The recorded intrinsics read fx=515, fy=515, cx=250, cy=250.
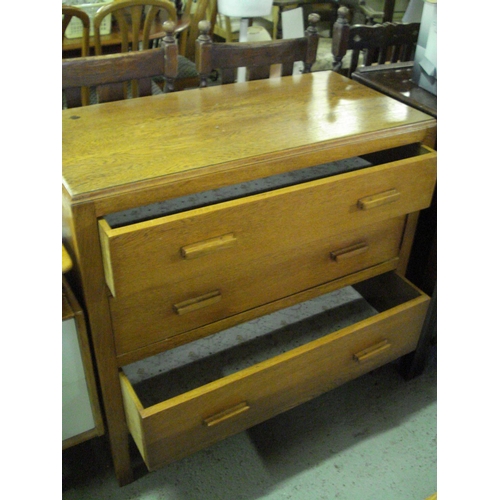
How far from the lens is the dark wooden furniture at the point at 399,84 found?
1.12 metres

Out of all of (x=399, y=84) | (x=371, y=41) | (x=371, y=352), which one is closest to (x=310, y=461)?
(x=371, y=352)

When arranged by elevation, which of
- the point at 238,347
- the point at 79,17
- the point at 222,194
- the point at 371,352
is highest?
the point at 79,17

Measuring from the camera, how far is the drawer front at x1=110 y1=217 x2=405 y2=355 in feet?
2.87

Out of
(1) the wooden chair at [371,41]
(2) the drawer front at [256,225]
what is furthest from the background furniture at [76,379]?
(1) the wooden chair at [371,41]

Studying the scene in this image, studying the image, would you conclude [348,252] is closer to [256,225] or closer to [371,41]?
[256,225]

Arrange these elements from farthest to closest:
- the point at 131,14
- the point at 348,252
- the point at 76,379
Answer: the point at 131,14
the point at 348,252
the point at 76,379

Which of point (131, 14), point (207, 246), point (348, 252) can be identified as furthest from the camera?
point (131, 14)

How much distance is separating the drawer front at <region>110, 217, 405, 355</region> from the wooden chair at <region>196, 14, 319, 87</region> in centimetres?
49

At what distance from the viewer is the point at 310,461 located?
1133 millimetres

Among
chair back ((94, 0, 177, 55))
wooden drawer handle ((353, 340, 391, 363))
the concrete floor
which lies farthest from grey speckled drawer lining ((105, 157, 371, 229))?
chair back ((94, 0, 177, 55))

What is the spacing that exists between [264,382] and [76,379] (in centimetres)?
34

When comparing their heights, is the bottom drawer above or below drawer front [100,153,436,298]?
below

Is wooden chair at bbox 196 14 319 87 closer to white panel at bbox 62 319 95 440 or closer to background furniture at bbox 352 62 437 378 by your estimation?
background furniture at bbox 352 62 437 378

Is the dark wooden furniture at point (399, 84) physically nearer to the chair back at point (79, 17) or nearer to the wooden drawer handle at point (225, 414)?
the wooden drawer handle at point (225, 414)
